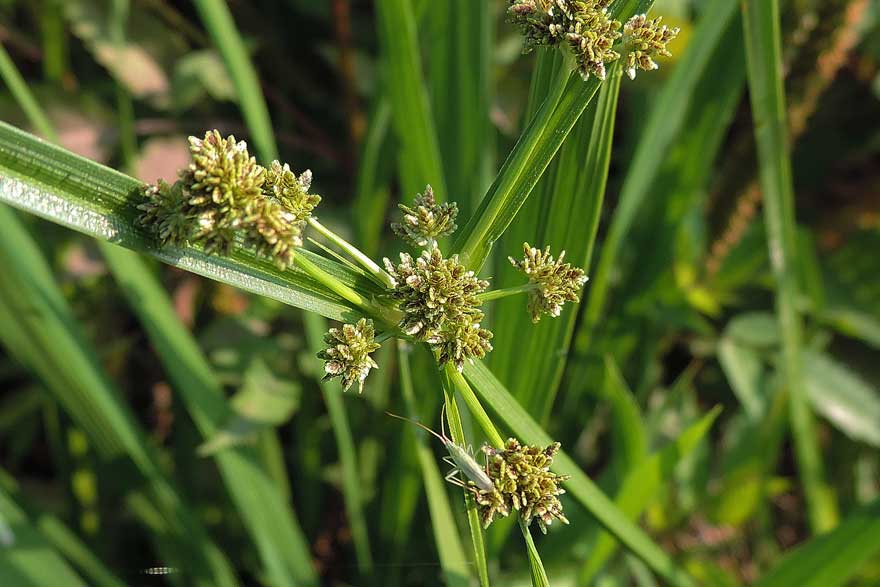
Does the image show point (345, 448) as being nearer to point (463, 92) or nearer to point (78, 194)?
point (463, 92)

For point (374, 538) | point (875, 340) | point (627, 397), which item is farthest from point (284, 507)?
point (875, 340)

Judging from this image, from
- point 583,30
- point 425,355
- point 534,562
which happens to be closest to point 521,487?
point 534,562

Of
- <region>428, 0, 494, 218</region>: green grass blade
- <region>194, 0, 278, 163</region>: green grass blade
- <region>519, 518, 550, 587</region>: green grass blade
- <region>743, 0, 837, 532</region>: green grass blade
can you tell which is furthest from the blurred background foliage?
<region>519, 518, 550, 587</region>: green grass blade

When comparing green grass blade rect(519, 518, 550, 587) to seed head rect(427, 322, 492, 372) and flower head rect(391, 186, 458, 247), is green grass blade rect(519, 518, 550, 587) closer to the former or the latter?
seed head rect(427, 322, 492, 372)

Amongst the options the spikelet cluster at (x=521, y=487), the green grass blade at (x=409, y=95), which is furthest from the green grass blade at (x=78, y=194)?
the green grass blade at (x=409, y=95)

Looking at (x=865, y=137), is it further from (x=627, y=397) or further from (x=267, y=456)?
(x=267, y=456)

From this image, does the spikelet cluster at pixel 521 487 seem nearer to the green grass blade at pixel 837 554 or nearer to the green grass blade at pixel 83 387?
the green grass blade at pixel 837 554
